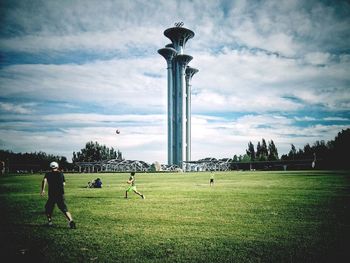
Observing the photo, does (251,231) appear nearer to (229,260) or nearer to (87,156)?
(229,260)

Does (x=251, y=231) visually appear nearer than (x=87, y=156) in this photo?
Yes

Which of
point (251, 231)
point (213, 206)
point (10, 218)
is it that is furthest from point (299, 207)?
point (10, 218)

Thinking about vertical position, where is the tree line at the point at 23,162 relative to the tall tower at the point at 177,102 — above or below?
below

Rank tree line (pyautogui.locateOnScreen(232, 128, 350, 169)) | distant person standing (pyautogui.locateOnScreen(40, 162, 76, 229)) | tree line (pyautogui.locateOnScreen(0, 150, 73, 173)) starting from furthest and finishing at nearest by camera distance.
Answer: tree line (pyautogui.locateOnScreen(0, 150, 73, 173)), tree line (pyautogui.locateOnScreen(232, 128, 350, 169)), distant person standing (pyautogui.locateOnScreen(40, 162, 76, 229))

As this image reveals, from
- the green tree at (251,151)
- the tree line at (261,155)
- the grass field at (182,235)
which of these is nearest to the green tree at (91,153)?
the tree line at (261,155)

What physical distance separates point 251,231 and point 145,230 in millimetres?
3798

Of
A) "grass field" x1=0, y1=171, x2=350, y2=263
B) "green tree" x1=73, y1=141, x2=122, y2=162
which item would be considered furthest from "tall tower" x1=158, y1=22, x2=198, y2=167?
"grass field" x1=0, y1=171, x2=350, y2=263

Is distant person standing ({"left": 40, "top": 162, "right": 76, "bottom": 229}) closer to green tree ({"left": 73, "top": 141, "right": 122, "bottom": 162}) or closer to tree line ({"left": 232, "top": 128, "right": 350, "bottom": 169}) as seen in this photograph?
tree line ({"left": 232, "top": 128, "right": 350, "bottom": 169})

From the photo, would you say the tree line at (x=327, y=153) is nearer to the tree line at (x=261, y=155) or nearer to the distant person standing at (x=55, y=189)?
the tree line at (x=261, y=155)

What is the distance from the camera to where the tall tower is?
125000mm

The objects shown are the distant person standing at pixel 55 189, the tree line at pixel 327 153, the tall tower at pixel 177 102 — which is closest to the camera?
the distant person standing at pixel 55 189

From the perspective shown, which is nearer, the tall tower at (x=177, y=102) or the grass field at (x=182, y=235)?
the grass field at (x=182, y=235)

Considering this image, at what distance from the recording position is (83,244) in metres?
8.07

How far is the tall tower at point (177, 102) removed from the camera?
125 meters
